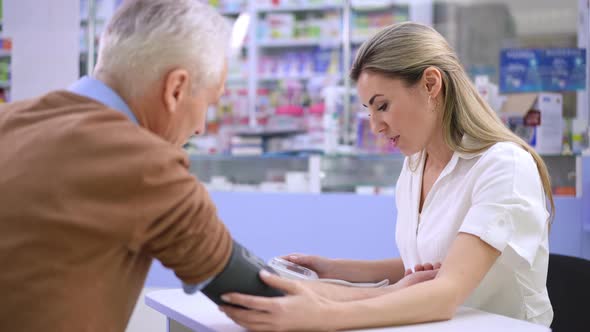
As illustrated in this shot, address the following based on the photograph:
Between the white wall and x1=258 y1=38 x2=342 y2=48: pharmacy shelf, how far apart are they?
2.33 meters

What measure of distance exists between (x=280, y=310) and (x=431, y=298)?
301mm

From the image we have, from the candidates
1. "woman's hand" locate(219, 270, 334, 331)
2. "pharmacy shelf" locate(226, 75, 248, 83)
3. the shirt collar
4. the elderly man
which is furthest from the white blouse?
"pharmacy shelf" locate(226, 75, 248, 83)

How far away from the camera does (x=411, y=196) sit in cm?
178

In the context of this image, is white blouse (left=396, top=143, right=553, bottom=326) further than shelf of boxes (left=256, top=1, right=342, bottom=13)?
No

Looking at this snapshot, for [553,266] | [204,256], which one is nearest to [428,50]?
[553,266]

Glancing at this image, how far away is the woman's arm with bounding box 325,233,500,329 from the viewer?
1095mm

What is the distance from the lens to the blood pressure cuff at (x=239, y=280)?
3.37 feet

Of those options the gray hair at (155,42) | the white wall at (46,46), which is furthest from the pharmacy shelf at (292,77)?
→ the gray hair at (155,42)

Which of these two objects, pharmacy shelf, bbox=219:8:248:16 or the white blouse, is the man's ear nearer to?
the white blouse

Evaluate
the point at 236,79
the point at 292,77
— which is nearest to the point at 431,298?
the point at 292,77

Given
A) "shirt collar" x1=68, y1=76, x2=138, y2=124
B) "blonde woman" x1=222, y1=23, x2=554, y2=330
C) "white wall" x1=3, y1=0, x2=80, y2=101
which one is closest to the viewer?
"shirt collar" x1=68, y1=76, x2=138, y2=124

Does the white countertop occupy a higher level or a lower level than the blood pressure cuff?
lower

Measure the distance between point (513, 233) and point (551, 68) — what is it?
2.59 metres

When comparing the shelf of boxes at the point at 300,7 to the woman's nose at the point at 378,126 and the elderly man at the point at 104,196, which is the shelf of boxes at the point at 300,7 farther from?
the elderly man at the point at 104,196
